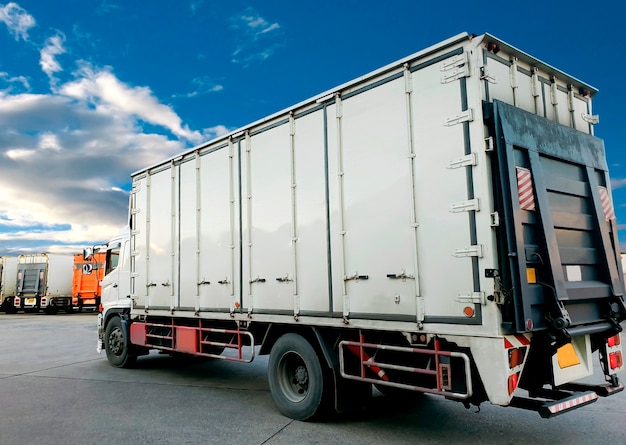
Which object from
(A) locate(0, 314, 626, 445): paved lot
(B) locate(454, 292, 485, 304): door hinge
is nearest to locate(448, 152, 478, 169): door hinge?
(B) locate(454, 292, 485, 304): door hinge

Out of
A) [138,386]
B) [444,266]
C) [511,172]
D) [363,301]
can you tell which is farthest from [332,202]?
[138,386]

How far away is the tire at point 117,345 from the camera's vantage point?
9.73m

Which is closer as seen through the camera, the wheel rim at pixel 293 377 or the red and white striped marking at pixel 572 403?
the red and white striped marking at pixel 572 403

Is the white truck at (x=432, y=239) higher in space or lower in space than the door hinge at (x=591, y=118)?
lower

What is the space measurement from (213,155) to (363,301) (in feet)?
12.1

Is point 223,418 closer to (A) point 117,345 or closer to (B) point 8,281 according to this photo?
(A) point 117,345

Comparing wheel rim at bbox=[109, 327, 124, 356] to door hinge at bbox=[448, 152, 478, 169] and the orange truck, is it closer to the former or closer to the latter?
door hinge at bbox=[448, 152, 478, 169]

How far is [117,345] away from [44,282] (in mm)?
23093

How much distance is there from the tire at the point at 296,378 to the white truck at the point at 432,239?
0.02m

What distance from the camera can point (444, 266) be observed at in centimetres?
474

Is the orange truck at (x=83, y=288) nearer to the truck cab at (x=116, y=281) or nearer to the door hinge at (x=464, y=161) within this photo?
the truck cab at (x=116, y=281)

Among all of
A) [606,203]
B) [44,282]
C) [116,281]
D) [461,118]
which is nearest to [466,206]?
[461,118]

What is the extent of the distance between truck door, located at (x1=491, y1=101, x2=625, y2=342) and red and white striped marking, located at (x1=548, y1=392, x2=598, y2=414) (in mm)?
588

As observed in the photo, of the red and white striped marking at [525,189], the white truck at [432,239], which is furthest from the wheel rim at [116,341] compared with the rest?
the red and white striped marking at [525,189]
